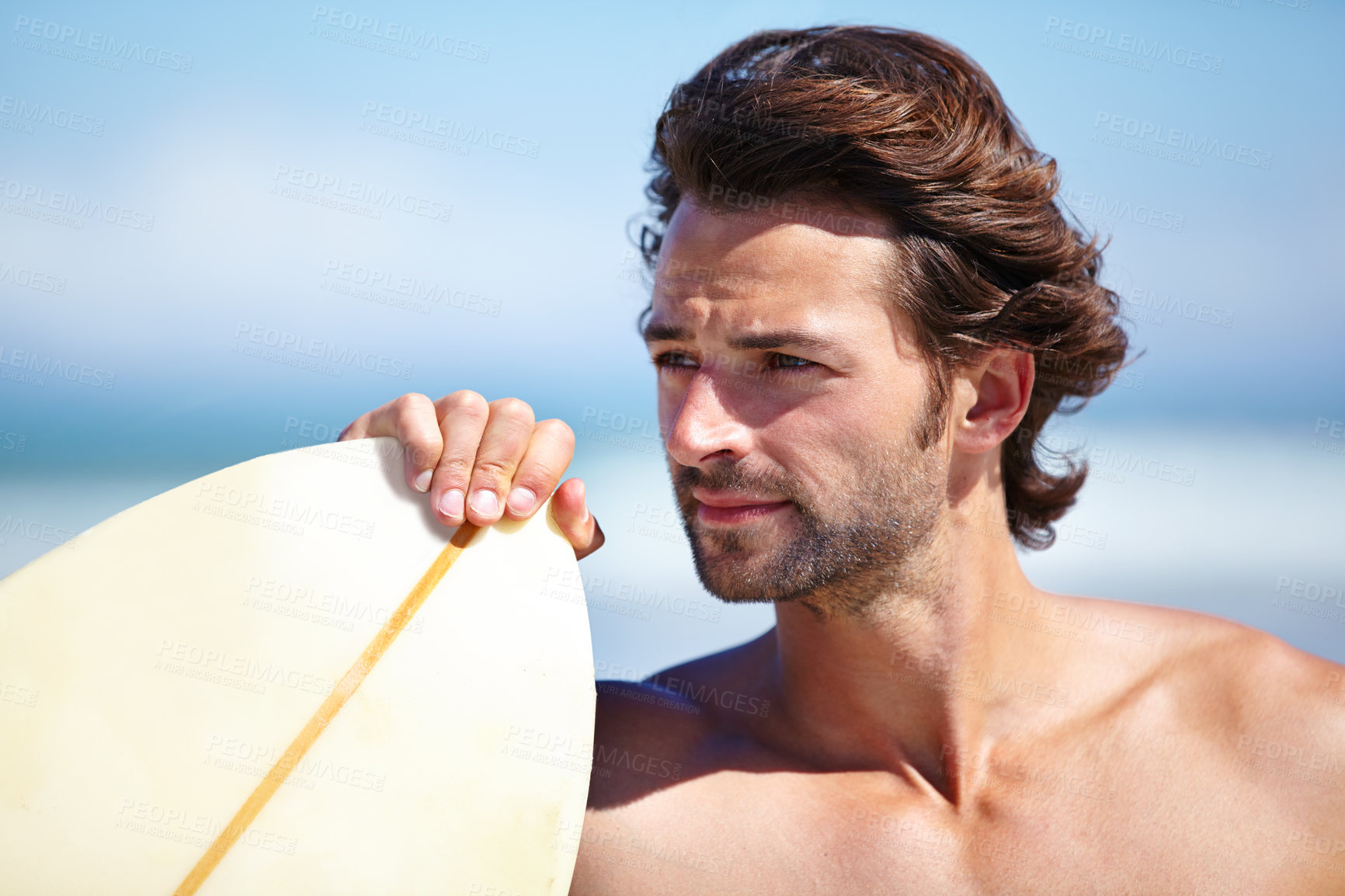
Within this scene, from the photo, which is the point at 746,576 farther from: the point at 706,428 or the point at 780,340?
the point at 780,340

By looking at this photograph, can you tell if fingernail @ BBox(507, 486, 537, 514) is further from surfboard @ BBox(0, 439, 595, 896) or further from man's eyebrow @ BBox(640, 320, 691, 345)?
man's eyebrow @ BBox(640, 320, 691, 345)

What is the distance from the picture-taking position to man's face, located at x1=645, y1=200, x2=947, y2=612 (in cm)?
179

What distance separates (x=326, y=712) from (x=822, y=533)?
3.17ft

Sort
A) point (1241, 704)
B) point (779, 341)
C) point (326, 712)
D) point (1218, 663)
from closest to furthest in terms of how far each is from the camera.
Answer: point (326, 712) → point (779, 341) → point (1241, 704) → point (1218, 663)

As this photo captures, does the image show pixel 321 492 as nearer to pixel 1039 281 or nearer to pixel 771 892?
pixel 771 892

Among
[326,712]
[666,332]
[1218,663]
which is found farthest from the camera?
[1218,663]

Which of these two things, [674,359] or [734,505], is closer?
[734,505]

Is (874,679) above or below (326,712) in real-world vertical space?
below

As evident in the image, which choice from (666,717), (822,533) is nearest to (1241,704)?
(822,533)

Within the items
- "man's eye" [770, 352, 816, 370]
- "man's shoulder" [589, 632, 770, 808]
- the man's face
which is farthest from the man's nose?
"man's shoulder" [589, 632, 770, 808]

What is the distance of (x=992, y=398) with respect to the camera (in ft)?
7.07

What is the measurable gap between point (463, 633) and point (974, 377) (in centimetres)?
125

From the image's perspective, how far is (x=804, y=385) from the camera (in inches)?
70.7

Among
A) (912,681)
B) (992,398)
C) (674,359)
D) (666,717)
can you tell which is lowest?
(666,717)
